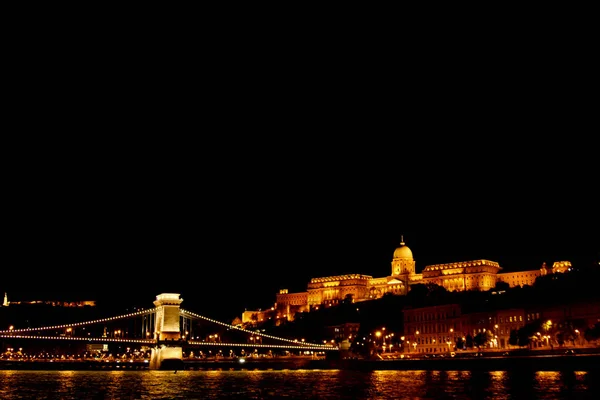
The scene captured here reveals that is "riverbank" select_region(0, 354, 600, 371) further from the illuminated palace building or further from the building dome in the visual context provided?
the building dome

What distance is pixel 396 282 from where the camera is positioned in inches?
4936

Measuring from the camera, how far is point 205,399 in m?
31.3

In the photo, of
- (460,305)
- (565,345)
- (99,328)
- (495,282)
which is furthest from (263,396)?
(495,282)

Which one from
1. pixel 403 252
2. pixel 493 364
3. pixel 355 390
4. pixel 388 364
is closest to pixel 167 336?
pixel 388 364

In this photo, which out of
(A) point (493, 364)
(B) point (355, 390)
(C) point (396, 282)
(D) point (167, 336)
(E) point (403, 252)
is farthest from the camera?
(E) point (403, 252)

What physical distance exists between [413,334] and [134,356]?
1379 inches

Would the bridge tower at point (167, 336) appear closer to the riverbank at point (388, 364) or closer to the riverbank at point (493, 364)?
the riverbank at point (388, 364)

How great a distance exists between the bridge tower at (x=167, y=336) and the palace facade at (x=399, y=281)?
181ft

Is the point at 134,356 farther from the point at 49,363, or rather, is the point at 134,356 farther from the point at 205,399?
the point at 205,399

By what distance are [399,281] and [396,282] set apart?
19.2 inches

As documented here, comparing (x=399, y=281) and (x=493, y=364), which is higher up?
Result: (x=399, y=281)

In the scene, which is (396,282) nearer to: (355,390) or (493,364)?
(493,364)

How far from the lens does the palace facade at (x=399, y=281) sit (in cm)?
11456

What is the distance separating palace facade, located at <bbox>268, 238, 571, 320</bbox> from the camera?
11456cm
